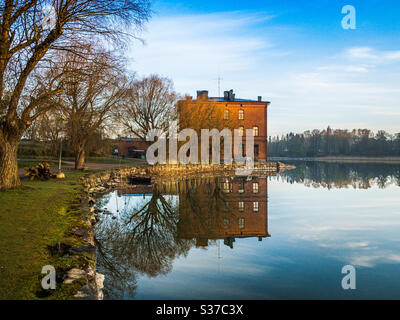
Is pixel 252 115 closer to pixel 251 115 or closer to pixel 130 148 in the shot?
pixel 251 115

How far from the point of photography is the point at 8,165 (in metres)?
11.5

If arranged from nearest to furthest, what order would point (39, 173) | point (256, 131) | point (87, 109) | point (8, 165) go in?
point (8, 165) < point (39, 173) < point (87, 109) < point (256, 131)

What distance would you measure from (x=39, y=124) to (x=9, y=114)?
25.9 feet

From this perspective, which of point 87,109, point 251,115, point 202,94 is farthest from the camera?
point 251,115

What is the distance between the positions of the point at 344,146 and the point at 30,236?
118 m

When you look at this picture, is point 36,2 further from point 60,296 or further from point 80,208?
point 60,296

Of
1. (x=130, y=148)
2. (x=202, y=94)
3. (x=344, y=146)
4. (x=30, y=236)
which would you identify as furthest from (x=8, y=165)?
(x=344, y=146)

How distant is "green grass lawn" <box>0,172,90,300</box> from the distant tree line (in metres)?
97.7

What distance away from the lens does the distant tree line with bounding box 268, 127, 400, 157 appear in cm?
9571

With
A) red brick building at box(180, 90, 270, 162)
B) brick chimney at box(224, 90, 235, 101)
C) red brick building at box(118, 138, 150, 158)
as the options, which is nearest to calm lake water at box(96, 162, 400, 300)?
red brick building at box(180, 90, 270, 162)

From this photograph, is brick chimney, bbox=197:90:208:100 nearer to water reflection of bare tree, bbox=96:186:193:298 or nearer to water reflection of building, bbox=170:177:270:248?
water reflection of building, bbox=170:177:270:248

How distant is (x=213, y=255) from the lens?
7.03m

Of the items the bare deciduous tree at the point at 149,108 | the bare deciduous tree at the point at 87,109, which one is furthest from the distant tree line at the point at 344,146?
the bare deciduous tree at the point at 87,109
